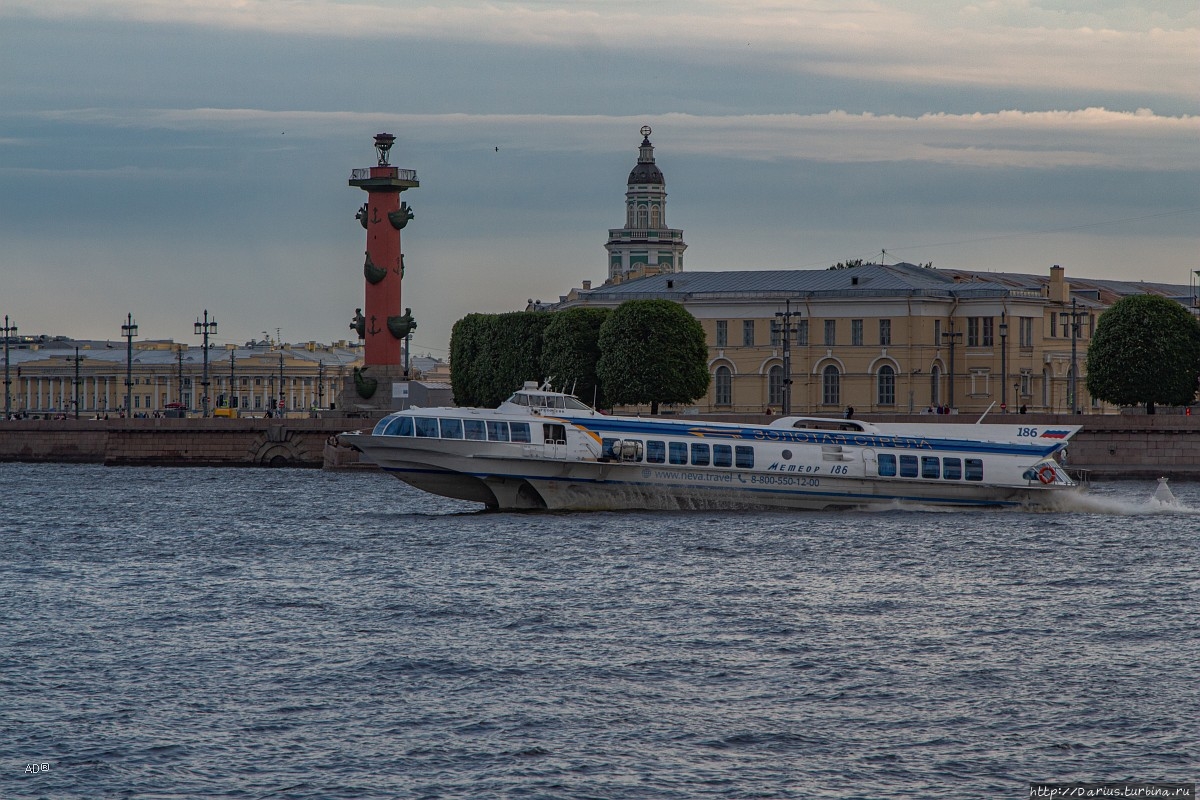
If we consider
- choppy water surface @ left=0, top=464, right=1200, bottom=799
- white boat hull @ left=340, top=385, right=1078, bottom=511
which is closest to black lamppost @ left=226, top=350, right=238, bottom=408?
white boat hull @ left=340, top=385, right=1078, bottom=511

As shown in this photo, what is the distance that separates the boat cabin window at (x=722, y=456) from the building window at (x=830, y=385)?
162 ft

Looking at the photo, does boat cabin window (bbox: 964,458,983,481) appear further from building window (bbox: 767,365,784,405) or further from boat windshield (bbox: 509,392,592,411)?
building window (bbox: 767,365,784,405)

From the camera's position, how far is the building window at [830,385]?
3666 inches

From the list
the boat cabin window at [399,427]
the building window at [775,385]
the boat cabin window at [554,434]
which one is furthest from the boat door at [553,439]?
the building window at [775,385]

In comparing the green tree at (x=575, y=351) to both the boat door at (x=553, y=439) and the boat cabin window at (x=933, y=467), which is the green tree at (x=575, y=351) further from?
the boat door at (x=553, y=439)

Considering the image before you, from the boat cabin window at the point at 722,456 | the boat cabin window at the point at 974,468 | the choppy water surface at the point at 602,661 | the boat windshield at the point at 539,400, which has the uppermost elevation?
the boat windshield at the point at 539,400

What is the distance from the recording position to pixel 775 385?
93438 millimetres

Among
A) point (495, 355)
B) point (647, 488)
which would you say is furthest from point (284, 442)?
point (647, 488)

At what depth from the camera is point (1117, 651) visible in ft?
83.5

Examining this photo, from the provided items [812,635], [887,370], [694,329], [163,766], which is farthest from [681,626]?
[887,370]

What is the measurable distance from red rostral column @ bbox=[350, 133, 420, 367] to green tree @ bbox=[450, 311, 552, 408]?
369cm

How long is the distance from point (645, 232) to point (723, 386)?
65.0m

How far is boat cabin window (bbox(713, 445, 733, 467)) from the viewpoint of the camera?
44.1 metres

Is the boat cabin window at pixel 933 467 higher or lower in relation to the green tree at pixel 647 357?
lower
